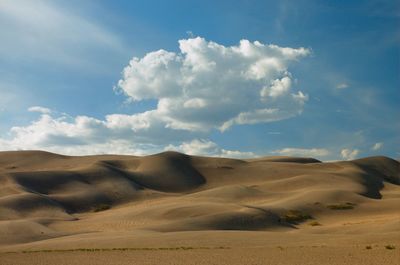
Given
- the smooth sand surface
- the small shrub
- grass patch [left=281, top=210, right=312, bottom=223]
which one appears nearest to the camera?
the smooth sand surface

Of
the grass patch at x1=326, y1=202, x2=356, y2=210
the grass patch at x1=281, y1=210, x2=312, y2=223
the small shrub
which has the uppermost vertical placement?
the small shrub

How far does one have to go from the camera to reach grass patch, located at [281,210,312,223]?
5926cm

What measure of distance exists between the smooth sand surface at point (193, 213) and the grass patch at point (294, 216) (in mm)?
183

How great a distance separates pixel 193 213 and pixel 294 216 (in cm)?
1229

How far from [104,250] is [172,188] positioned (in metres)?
73.7

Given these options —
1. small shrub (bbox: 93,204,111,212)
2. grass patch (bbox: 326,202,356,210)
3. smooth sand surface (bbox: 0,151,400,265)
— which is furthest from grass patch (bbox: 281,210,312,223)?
small shrub (bbox: 93,204,111,212)

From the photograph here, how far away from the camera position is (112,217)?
61.0 meters

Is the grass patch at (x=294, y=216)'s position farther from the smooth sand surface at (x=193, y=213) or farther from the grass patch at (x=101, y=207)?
the grass patch at (x=101, y=207)

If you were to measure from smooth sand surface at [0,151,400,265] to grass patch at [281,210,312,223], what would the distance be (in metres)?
0.18

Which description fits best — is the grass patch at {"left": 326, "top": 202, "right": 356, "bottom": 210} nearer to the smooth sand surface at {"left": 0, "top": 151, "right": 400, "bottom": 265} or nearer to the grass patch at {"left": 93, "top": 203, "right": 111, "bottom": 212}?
the smooth sand surface at {"left": 0, "top": 151, "right": 400, "bottom": 265}

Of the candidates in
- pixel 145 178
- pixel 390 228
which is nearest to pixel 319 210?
pixel 390 228

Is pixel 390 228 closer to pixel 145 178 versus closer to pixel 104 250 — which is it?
pixel 104 250

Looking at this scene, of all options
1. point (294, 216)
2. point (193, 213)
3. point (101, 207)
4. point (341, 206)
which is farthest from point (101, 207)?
point (341, 206)

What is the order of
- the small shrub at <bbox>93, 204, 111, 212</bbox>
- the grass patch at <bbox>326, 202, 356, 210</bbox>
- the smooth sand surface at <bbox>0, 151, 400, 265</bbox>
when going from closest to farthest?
1. the smooth sand surface at <bbox>0, 151, 400, 265</bbox>
2. the grass patch at <bbox>326, 202, 356, 210</bbox>
3. the small shrub at <bbox>93, 204, 111, 212</bbox>
